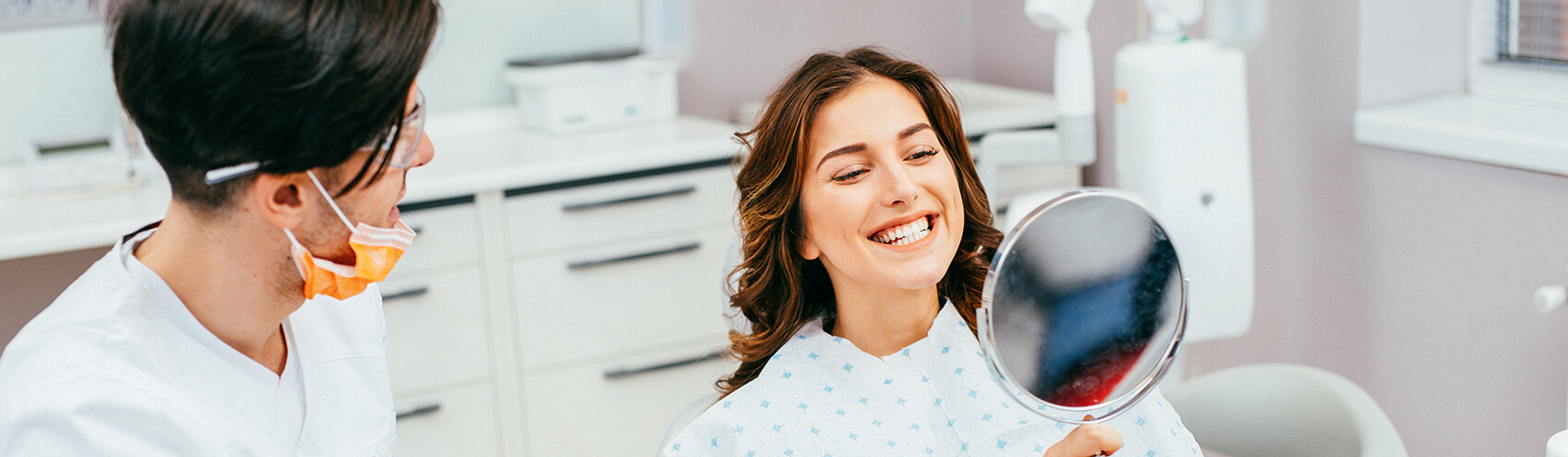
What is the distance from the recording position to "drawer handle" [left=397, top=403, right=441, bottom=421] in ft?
8.08

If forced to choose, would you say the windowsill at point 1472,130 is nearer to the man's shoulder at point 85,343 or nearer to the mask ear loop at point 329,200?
the mask ear loop at point 329,200

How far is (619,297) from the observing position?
104 inches

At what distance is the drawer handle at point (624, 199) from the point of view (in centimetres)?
254

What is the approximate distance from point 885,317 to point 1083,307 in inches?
17.5

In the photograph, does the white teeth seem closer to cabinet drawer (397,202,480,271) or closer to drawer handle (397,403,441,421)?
cabinet drawer (397,202,480,271)

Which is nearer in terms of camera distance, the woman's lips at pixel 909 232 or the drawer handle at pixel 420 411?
the woman's lips at pixel 909 232

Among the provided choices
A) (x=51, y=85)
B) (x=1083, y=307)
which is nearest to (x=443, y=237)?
(x=51, y=85)

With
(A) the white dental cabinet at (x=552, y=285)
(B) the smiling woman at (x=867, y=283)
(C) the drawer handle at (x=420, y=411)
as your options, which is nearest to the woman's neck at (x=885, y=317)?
(B) the smiling woman at (x=867, y=283)

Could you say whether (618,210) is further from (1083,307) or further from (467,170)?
(1083,307)

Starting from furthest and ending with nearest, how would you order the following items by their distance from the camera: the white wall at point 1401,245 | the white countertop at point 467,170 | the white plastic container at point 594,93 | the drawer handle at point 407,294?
1. the white plastic container at point 594,93
2. the drawer handle at point 407,294
3. the white countertop at point 467,170
4. the white wall at point 1401,245

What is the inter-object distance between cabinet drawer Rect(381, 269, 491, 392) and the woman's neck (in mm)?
1197

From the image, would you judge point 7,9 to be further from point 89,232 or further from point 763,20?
point 763,20

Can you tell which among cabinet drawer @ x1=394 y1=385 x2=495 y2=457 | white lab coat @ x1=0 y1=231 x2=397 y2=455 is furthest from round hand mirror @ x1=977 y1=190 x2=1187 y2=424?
cabinet drawer @ x1=394 y1=385 x2=495 y2=457

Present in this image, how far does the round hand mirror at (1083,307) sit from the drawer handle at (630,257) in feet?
5.44
